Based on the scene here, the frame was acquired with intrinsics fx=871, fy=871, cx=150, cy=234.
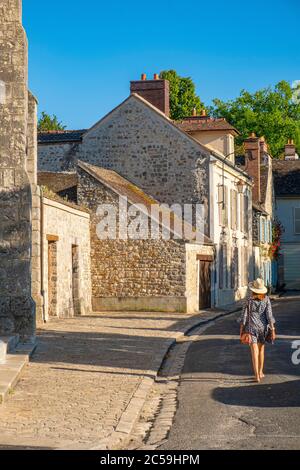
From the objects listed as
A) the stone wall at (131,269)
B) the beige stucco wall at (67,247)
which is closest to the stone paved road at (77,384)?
the beige stucco wall at (67,247)

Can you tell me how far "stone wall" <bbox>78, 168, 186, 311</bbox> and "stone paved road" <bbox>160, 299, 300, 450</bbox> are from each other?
1085cm

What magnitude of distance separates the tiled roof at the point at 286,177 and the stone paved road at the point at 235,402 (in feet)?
124

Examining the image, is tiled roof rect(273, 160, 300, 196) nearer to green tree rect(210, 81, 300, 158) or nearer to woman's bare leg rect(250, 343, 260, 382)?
green tree rect(210, 81, 300, 158)

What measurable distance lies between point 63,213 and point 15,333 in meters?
9.33

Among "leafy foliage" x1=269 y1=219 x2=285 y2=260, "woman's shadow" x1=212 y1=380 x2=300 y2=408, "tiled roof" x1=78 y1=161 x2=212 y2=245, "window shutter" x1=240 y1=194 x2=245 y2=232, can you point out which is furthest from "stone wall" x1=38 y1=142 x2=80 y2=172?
"woman's shadow" x1=212 y1=380 x2=300 y2=408

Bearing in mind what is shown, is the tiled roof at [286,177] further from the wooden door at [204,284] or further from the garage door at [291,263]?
the wooden door at [204,284]

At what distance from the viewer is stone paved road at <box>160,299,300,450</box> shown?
7723 mm

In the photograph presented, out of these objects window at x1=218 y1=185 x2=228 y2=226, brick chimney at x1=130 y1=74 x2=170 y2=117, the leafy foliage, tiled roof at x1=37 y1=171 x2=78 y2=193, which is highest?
brick chimney at x1=130 y1=74 x2=170 y2=117

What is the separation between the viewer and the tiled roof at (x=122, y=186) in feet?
90.4

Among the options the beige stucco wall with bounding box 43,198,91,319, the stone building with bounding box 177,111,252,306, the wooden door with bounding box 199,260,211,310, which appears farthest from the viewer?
the stone building with bounding box 177,111,252,306
